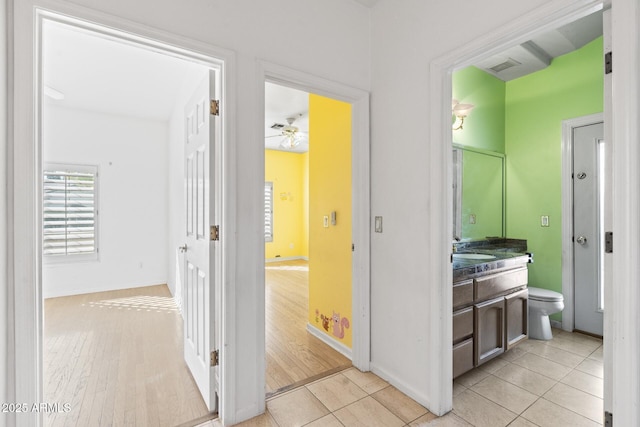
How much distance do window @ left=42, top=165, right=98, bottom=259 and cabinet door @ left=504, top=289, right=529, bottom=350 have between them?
18.3 feet

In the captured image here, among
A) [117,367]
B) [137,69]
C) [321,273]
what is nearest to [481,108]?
[321,273]

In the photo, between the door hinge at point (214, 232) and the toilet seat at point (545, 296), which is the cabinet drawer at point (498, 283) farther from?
the door hinge at point (214, 232)

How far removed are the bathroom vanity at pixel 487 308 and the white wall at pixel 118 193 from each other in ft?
15.9

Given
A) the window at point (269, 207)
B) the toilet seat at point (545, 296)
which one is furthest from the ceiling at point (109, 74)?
the toilet seat at point (545, 296)

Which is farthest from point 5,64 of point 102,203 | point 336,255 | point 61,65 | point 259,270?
point 102,203

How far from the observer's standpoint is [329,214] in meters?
2.82

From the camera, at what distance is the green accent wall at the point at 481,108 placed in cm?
306

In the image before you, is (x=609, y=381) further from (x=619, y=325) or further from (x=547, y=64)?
(x=547, y=64)

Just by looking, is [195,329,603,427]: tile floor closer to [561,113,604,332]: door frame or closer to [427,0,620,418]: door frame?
[427,0,620,418]: door frame

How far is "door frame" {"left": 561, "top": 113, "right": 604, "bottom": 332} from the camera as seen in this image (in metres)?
3.09

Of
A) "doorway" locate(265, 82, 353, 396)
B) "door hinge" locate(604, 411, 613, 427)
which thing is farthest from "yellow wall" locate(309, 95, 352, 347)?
"door hinge" locate(604, 411, 613, 427)

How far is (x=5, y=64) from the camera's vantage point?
121 centimetres

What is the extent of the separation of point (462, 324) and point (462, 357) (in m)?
0.23

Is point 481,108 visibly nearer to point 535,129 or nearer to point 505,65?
point 505,65
